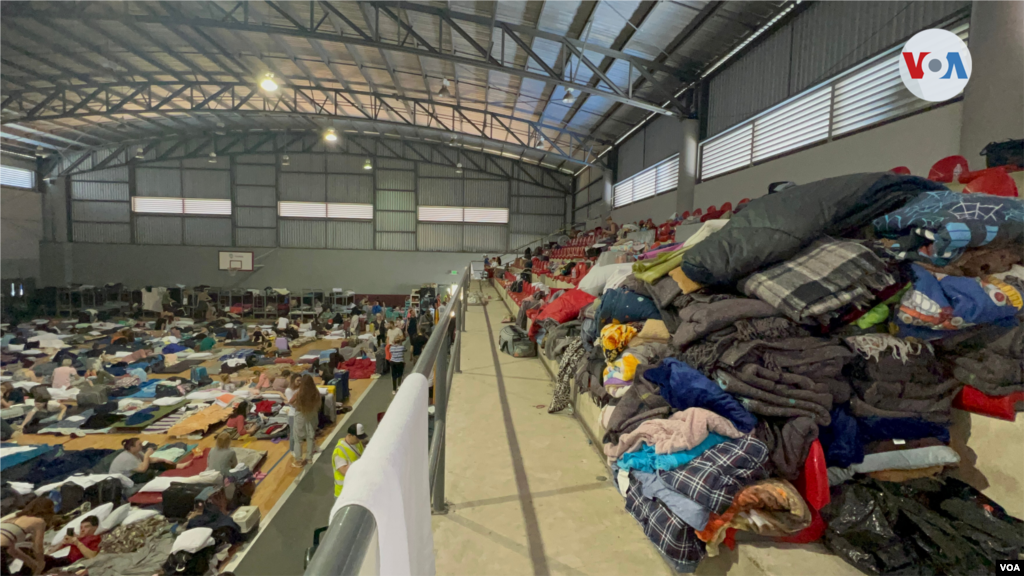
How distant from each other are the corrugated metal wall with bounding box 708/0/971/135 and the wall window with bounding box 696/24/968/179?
15 centimetres

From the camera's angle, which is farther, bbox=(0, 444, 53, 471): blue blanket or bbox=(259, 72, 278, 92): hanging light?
bbox=(259, 72, 278, 92): hanging light

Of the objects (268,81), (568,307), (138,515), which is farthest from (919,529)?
(268,81)

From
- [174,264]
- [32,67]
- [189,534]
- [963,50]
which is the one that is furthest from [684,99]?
[174,264]

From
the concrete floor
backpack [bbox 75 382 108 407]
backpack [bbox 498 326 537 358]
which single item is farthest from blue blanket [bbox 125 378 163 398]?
the concrete floor

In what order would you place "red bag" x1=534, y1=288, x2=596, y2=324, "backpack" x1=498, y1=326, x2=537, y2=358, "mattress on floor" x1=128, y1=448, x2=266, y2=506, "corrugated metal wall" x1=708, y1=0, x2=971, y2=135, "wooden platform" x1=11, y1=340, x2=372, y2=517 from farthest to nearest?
"wooden platform" x1=11, y1=340, x2=372, y2=517 < "mattress on floor" x1=128, y1=448, x2=266, y2=506 < "backpack" x1=498, y1=326, x2=537, y2=358 < "corrugated metal wall" x1=708, y1=0, x2=971, y2=135 < "red bag" x1=534, y1=288, x2=596, y2=324

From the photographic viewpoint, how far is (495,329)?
A: 6.80 m

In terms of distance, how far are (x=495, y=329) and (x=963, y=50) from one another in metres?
6.15

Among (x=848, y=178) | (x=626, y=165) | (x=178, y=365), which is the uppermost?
(x=626, y=165)

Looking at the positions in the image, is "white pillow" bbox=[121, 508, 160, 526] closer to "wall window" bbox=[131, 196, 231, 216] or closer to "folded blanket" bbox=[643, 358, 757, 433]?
"folded blanket" bbox=[643, 358, 757, 433]

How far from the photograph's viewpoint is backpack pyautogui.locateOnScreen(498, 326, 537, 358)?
498 centimetres

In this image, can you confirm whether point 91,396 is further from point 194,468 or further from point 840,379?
point 840,379

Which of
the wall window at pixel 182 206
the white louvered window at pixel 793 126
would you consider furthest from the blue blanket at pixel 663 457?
the wall window at pixel 182 206

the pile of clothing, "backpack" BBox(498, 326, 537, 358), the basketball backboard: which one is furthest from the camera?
the basketball backboard

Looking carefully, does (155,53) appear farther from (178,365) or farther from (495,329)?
(495,329)
